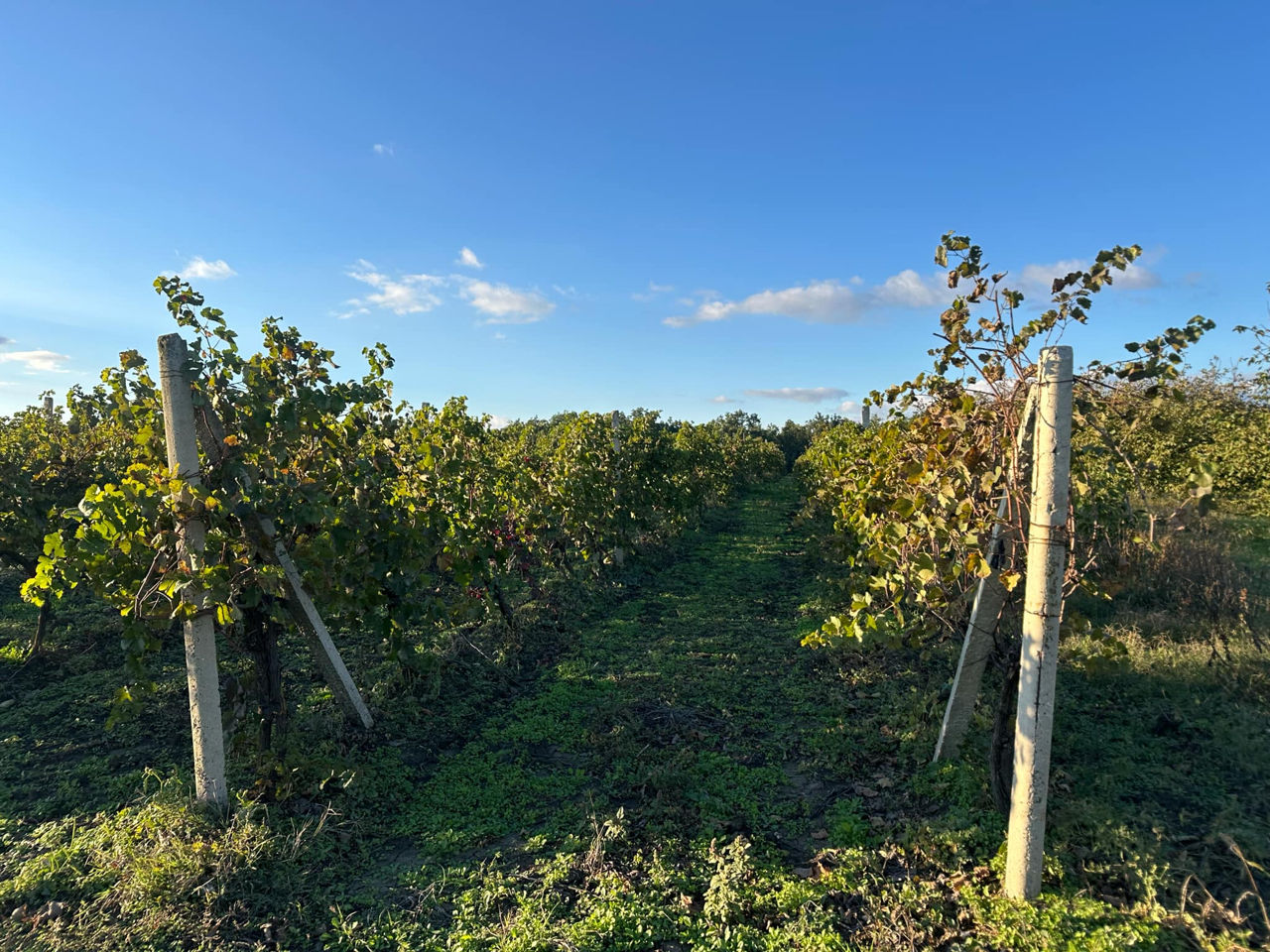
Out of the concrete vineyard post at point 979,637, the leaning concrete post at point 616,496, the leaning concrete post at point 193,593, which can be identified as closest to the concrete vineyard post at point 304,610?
the leaning concrete post at point 193,593

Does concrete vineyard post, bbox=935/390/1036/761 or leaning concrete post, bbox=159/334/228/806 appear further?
leaning concrete post, bbox=159/334/228/806

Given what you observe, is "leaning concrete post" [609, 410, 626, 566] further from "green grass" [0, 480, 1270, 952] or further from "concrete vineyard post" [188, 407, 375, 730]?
"concrete vineyard post" [188, 407, 375, 730]

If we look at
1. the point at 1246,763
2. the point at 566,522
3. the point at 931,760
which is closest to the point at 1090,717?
the point at 1246,763

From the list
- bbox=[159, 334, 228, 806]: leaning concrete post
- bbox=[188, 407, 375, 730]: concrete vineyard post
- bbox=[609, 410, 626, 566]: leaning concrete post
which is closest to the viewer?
bbox=[159, 334, 228, 806]: leaning concrete post

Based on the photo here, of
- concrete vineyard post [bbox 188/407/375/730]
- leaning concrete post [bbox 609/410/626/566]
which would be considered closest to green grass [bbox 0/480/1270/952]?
concrete vineyard post [bbox 188/407/375/730]

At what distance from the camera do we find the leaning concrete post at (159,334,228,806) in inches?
144

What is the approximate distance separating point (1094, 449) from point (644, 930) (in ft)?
10.4

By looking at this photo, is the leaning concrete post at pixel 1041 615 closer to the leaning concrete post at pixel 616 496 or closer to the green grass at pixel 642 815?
the green grass at pixel 642 815

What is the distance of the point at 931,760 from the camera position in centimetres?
435

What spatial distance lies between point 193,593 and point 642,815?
2967 millimetres

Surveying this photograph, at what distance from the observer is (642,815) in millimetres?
3936

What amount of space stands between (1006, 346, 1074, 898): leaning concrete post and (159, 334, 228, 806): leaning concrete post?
435 centimetres

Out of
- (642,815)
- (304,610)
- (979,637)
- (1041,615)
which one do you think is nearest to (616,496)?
(304,610)

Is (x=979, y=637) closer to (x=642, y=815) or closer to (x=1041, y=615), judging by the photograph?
(x=1041, y=615)
